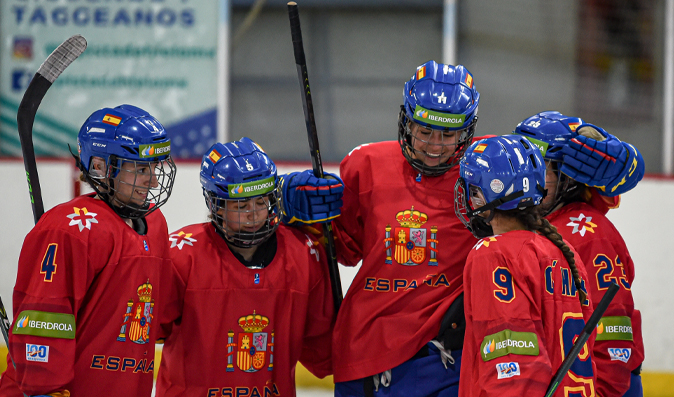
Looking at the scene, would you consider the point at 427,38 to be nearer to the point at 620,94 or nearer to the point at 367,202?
the point at 620,94

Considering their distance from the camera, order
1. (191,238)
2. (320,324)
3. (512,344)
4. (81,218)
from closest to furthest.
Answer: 1. (512,344)
2. (81,218)
3. (191,238)
4. (320,324)

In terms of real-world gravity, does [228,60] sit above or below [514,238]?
above

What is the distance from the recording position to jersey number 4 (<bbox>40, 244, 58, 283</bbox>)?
6.24 feet

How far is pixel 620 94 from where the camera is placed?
472cm

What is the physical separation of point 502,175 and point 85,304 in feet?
3.65

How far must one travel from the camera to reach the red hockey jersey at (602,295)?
2248 millimetres

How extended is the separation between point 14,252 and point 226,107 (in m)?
1.45

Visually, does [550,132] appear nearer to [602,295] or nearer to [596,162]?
[596,162]

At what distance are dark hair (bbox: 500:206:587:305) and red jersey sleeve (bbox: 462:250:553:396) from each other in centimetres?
12

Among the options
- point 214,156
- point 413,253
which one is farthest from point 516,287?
point 214,156

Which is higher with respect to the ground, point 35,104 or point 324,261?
point 35,104

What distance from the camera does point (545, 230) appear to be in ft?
6.15

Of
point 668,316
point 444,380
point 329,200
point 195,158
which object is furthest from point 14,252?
point 668,316

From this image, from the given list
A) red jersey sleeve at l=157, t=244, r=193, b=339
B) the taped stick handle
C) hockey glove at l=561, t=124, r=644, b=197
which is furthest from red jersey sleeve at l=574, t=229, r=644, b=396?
red jersey sleeve at l=157, t=244, r=193, b=339
